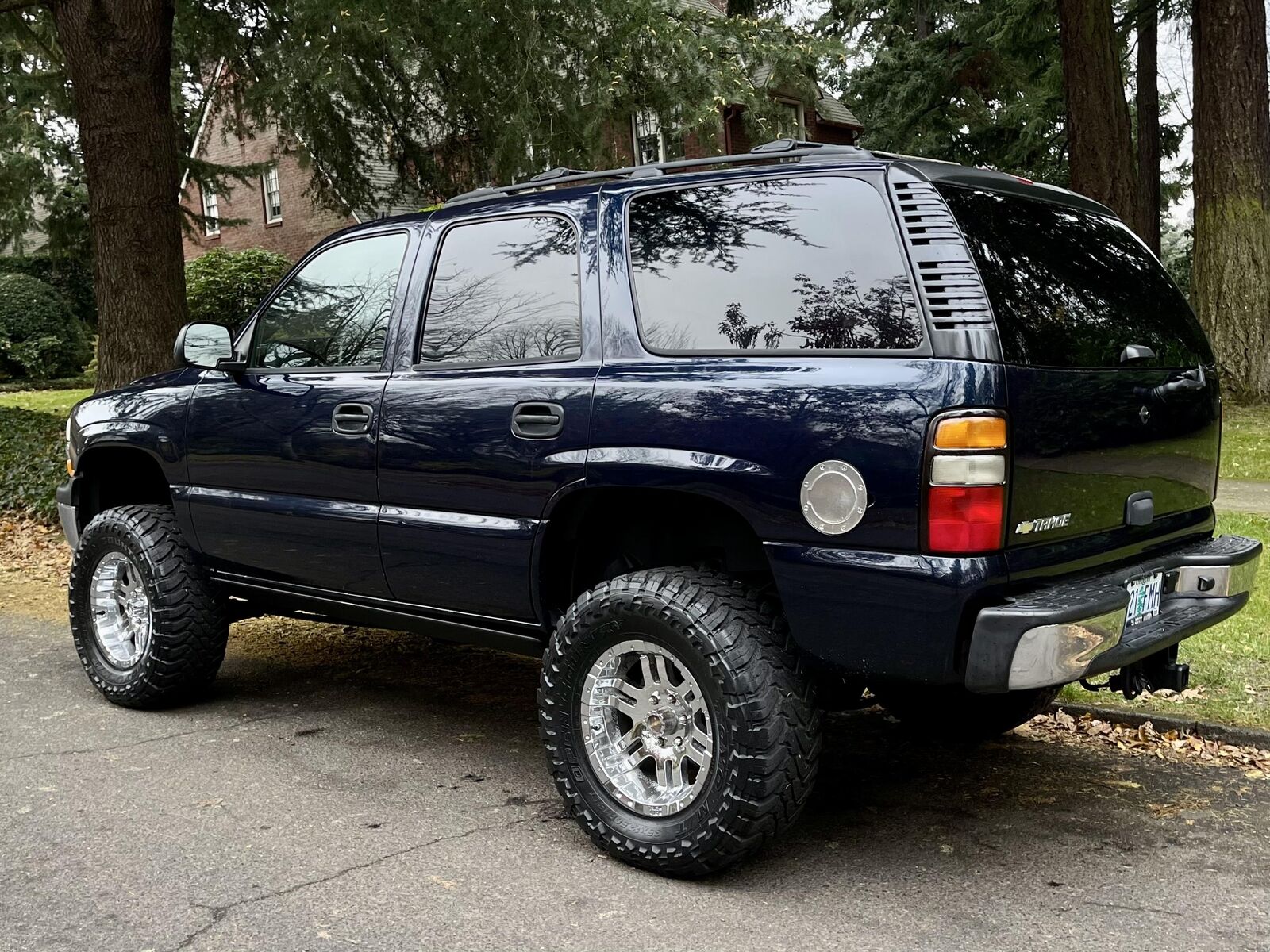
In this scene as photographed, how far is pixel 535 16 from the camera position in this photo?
1103cm

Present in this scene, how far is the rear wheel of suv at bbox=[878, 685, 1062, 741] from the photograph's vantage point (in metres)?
4.79

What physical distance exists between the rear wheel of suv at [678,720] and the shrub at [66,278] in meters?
30.6

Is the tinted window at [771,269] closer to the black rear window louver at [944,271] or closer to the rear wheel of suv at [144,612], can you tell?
the black rear window louver at [944,271]

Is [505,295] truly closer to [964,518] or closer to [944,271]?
[944,271]

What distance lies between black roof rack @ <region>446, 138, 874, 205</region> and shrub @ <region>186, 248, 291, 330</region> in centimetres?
2203

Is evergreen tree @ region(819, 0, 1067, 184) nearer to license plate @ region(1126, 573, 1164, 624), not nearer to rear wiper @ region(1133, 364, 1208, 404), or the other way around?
rear wiper @ region(1133, 364, 1208, 404)

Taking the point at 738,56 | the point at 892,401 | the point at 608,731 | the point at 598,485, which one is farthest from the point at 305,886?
the point at 738,56

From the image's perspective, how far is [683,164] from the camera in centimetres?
420

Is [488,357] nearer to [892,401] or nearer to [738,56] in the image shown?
[892,401]

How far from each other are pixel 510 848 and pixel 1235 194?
13250 mm

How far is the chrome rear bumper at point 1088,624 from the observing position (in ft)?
11.0

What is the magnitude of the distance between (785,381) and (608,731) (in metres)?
1.20

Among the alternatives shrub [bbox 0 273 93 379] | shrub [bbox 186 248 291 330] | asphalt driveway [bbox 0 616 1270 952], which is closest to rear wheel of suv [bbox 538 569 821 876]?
asphalt driveway [bbox 0 616 1270 952]

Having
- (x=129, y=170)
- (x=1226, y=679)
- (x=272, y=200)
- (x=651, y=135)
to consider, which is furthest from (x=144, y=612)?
(x=272, y=200)
